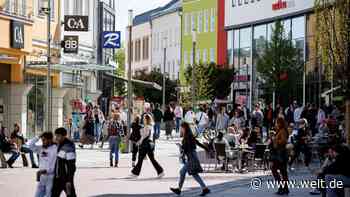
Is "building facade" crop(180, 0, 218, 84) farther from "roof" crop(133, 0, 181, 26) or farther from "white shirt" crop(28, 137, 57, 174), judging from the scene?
"white shirt" crop(28, 137, 57, 174)

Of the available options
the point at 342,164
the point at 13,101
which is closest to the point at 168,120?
the point at 13,101

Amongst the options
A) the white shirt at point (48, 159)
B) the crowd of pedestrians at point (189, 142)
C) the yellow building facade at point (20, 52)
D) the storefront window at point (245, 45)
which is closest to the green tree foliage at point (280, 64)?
the crowd of pedestrians at point (189, 142)

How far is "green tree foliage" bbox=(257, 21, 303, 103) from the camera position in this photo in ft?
175

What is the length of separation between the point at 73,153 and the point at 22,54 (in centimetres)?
2164

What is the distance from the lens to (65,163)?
16.0 m

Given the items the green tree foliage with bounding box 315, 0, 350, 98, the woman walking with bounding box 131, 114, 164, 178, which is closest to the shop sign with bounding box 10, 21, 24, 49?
the woman walking with bounding box 131, 114, 164, 178

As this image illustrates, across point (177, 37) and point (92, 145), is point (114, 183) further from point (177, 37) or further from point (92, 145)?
point (177, 37)

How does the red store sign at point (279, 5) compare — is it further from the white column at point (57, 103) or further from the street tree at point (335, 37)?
the street tree at point (335, 37)

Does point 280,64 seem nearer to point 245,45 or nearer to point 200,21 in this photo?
point 245,45

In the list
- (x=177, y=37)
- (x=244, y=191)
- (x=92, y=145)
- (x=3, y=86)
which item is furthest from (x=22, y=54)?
(x=177, y=37)

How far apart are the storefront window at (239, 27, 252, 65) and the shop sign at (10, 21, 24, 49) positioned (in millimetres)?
35668

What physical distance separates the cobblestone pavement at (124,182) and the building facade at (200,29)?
168 feet

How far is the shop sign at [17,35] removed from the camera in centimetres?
3481

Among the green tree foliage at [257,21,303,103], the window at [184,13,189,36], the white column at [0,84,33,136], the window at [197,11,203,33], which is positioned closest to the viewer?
the white column at [0,84,33,136]
